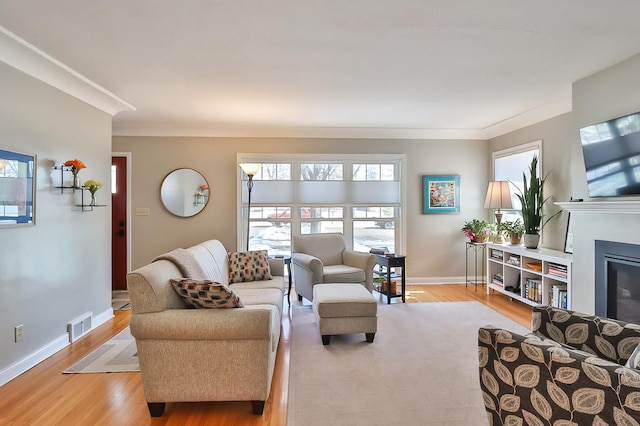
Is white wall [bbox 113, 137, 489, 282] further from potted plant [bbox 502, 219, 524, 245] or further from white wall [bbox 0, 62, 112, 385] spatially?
white wall [bbox 0, 62, 112, 385]

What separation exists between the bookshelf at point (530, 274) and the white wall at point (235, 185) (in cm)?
75

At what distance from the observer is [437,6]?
2.03 m

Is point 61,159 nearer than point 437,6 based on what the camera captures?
No

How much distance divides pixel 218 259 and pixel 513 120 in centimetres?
416

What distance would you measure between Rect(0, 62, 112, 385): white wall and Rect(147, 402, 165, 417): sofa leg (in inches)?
50.8

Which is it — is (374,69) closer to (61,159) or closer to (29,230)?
(61,159)

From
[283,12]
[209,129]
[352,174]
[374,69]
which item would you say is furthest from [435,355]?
[209,129]

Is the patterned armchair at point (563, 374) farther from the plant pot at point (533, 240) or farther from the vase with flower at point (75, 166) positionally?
the vase with flower at point (75, 166)

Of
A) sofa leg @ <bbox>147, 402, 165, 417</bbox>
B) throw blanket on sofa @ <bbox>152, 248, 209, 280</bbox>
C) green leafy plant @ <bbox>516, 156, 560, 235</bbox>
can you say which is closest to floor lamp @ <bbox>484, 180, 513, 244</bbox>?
green leafy plant @ <bbox>516, 156, 560, 235</bbox>

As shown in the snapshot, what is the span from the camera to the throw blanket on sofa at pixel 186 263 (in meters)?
2.48

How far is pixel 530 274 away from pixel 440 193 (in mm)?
1732

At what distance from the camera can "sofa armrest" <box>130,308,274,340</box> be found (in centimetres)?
196

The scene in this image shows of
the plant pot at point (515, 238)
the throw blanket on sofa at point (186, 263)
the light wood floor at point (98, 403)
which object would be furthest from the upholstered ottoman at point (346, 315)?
the plant pot at point (515, 238)

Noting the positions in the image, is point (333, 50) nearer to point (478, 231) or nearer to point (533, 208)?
point (533, 208)
